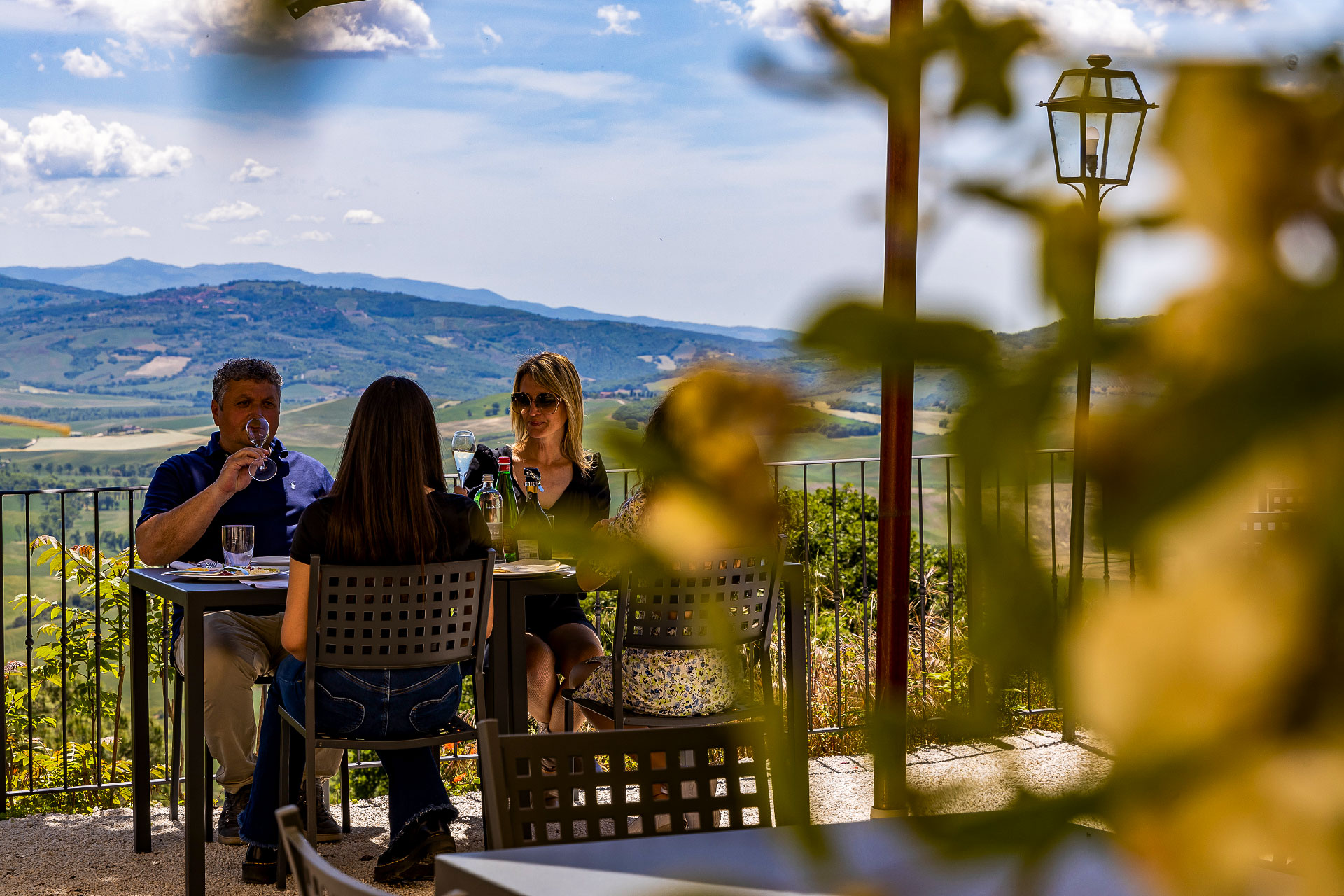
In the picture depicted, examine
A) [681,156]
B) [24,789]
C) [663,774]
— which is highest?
[681,156]

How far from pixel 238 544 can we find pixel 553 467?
101cm

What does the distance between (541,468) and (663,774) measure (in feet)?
7.52

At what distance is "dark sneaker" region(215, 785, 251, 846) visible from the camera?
3537 millimetres

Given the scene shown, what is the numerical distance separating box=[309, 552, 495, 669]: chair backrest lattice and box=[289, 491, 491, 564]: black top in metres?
0.04

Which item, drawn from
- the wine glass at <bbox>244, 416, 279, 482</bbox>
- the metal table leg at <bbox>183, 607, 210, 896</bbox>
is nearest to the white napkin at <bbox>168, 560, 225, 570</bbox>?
the wine glass at <bbox>244, 416, 279, 482</bbox>

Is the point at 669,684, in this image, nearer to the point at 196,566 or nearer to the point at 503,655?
the point at 503,655

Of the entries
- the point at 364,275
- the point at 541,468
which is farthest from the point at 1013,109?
the point at 364,275

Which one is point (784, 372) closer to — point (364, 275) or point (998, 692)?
point (998, 692)

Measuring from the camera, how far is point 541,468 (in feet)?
12.9

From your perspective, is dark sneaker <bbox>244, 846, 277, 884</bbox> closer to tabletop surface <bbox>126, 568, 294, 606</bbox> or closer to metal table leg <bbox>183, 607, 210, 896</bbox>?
metal table leg <bbox>183, 607, 210, 896</bbox>

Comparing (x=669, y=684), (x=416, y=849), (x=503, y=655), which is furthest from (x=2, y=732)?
(x=669, y=684)

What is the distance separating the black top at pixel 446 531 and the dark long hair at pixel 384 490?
1 cm

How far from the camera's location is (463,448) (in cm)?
379

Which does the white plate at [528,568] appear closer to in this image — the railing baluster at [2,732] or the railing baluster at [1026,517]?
the railing baluster at [2,732]
